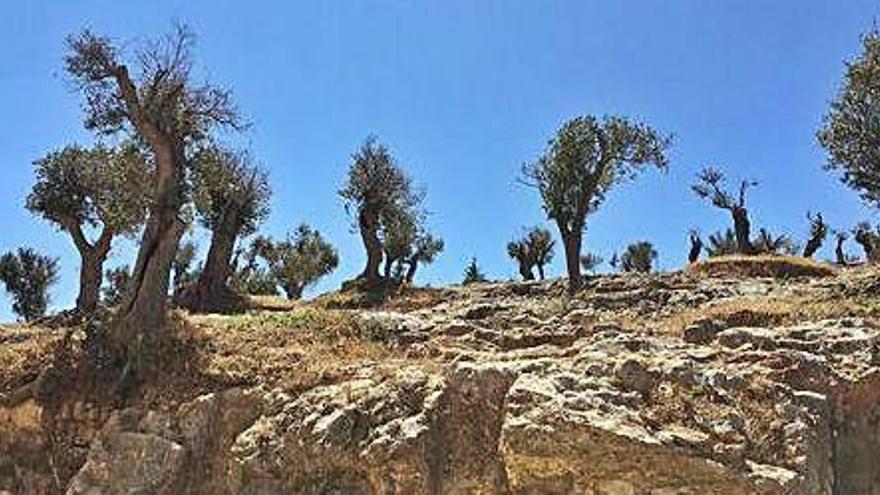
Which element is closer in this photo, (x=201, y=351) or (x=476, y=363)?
(x=476, y=363)

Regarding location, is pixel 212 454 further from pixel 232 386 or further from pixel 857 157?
pixel 857 157

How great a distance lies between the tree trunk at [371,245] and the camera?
56.5m

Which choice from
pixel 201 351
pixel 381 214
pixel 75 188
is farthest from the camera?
pixel 381 214

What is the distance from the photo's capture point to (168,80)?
2791 cm

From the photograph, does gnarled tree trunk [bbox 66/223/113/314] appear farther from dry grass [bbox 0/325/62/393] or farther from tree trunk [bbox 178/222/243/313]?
dry grass [bbox 0/325/62/393]

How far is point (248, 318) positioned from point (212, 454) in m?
9.71

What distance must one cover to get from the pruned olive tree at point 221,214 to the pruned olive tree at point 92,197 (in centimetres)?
310

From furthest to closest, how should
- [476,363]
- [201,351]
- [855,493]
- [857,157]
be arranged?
[857,157], [201,351], [476,363], [855,493]

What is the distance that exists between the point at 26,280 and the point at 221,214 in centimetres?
2066

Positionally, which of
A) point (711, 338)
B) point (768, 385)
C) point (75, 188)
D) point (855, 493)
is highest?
point (75, 188)

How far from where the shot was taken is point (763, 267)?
→ 1892 inches

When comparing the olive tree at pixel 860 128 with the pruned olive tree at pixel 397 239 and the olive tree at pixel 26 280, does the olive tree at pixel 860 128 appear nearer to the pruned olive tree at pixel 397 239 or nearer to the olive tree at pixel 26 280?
the pruned olive tree at pixel 397 239

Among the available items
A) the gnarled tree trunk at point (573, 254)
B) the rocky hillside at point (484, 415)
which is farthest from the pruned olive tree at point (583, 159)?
the rocky hillside at point (484, 415)

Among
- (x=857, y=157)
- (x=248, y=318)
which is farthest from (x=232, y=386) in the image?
(x=857, y=157)
